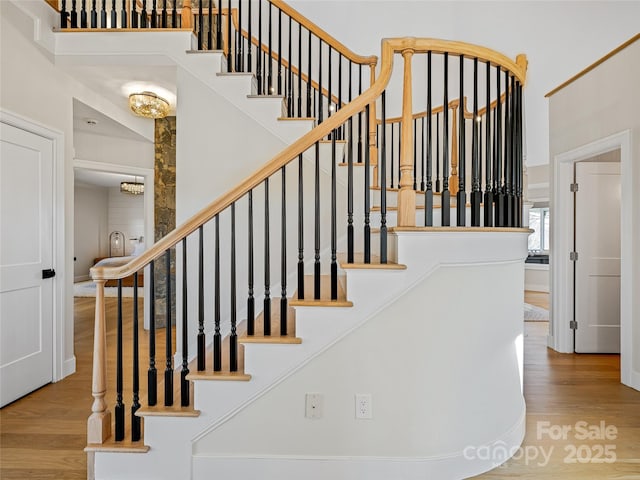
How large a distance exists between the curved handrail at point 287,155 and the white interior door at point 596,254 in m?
2.78

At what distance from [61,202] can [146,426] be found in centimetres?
223

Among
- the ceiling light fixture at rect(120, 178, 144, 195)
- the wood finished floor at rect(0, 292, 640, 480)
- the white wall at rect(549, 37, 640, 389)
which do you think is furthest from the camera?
the ceiling light fixture at rect(120, 178, 144, 195)

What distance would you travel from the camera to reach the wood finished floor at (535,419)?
1.85m

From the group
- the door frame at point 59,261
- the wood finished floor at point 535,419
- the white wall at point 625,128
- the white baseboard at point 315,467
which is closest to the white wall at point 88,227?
the wood finished floor at point 535,419

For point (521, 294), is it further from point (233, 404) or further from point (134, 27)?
point (134, 27)

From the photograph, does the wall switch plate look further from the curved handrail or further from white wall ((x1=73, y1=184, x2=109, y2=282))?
white wall ((x1=73, y1=184, x2=109, y2=282))

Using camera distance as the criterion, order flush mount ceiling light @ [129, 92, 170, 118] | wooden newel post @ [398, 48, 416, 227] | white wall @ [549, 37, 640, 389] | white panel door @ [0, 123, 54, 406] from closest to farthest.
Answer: wooden newel post @ [398, 48, 416, 227] < white panel door @ [0, 123, 54, 406] < white wall @ [549, 37, 640, 389] < flush mount ceiling light @ [129, 92, 170, 118]

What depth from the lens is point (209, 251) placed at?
297cm

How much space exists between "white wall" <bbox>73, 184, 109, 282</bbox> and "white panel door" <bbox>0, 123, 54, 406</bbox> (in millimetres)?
7083

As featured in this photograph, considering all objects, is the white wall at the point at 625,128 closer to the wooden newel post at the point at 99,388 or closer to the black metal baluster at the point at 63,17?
the wooden newel post at the point at 99,388

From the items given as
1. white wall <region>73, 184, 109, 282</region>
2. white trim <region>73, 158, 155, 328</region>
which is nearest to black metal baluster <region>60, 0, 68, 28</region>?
white trim <region>73, 158, 155, 328</region>

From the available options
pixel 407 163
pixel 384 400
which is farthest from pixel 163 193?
pixel 384 400

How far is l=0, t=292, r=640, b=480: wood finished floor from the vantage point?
1849 mm

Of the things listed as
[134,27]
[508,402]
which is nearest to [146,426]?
[508,402]
